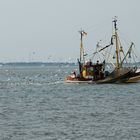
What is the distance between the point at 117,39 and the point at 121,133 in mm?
55796

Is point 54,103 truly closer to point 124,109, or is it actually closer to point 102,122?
point 124,109

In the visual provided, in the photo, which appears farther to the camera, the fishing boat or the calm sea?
the fishing boat

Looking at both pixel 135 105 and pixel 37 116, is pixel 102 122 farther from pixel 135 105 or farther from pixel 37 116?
pixel 135 105

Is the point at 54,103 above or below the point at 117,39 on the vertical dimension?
below

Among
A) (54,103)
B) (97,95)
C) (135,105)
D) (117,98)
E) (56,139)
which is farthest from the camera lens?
(97,95)

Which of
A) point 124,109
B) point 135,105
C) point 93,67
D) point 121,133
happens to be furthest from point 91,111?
point 93,67

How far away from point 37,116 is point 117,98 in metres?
20.3

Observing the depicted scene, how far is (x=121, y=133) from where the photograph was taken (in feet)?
127

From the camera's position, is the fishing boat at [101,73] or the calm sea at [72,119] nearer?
the calm sea at [72,119]

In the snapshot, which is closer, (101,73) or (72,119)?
(72,119)

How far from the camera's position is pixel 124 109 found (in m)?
52.7

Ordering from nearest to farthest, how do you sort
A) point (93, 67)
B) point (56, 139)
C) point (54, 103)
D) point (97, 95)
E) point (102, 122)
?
point (56, 139) → point (102, 122) → point (54, 103) → point (97, 95) → point (93, 67)

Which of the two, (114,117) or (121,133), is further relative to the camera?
(114,117)

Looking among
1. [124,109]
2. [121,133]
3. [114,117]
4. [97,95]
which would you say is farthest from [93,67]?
[121,133]
